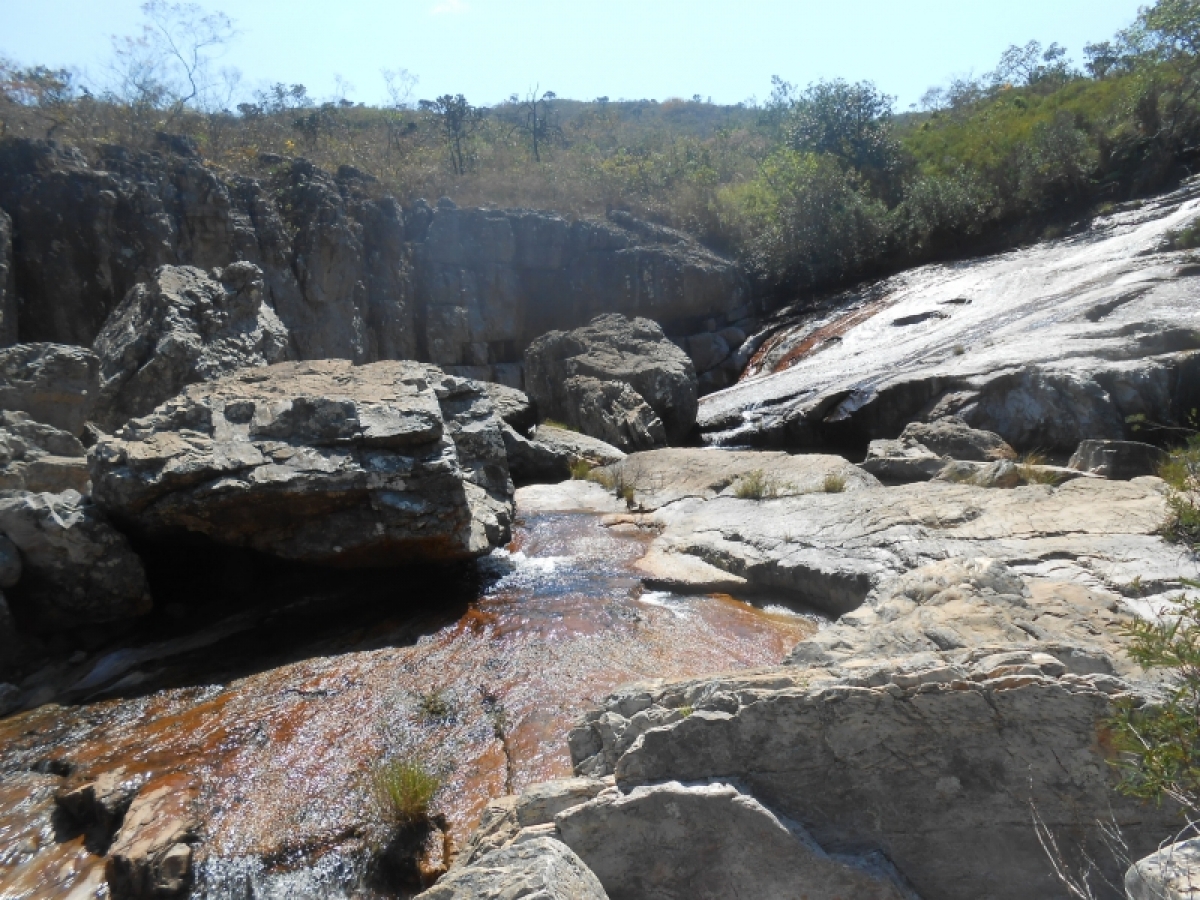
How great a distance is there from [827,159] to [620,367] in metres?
11.8

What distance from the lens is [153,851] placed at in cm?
344

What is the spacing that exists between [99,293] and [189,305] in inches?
296

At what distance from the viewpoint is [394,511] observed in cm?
604

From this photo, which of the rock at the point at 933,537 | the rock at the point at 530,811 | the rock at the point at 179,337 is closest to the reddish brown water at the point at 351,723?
the rock at the point at 933,537

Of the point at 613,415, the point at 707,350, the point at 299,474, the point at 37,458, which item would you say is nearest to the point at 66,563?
the point at 37,458

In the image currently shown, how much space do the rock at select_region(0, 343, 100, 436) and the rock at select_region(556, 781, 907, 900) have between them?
22.3 feet

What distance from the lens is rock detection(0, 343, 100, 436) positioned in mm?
7066

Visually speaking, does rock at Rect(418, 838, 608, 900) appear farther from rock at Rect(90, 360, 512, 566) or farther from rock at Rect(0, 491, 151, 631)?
rock at Rect(0, 491, 151, 631)

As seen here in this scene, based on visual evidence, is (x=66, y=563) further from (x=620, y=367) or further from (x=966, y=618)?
(x=620, y=367)

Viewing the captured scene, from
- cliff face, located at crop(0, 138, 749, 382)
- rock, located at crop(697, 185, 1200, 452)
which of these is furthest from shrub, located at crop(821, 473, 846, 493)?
cliff face, located at crop(0, 138, 749, 382)

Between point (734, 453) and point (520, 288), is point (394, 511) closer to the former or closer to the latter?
point (734, 453)

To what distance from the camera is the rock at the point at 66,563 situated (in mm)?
5555

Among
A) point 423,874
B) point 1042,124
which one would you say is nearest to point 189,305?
point 423,874

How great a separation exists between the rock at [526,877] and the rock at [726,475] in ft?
18.6
